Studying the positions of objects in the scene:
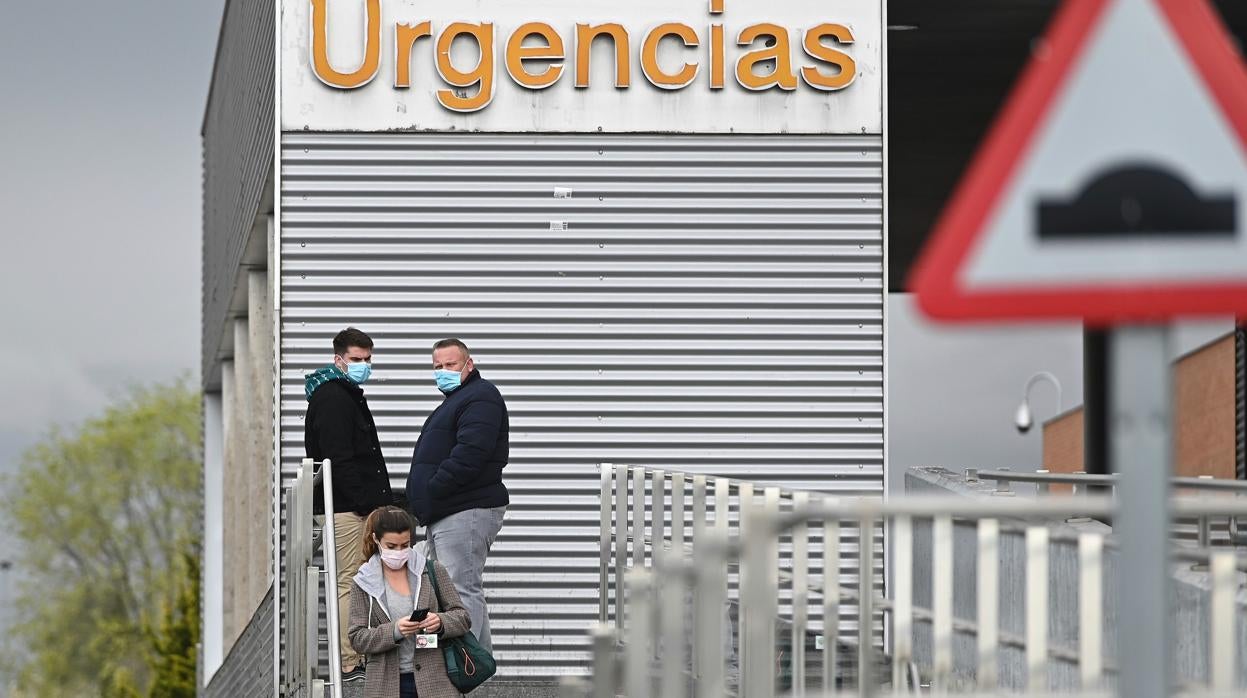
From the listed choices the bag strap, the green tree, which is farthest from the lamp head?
the green tree

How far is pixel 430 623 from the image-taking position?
8.80 meters

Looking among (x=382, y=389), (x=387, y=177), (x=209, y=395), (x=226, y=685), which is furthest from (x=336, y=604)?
(x=209, y=395)

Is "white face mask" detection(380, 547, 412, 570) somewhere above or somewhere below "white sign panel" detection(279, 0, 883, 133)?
below

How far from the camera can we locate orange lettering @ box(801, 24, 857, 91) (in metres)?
12.6

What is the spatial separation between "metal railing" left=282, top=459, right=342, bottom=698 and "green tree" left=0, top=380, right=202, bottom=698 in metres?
51.8

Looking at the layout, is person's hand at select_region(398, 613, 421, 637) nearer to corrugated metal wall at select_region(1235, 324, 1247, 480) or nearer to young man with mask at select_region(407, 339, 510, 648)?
young man with mask at select_region(407, 339, 510, 648)

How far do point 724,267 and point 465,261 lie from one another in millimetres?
1635

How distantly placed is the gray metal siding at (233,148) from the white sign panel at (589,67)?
98 centimetres

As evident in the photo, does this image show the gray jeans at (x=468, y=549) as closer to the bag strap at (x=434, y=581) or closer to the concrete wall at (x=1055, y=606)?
the bag strap at (x=434, y=581)

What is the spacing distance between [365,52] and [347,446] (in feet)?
9.45

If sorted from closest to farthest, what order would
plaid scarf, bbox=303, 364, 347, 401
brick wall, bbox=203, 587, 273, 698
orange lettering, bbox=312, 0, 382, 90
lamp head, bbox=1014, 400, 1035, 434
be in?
1. plaid scarf, bbox=303, 364, 347, 401
2. orange lettering, bbox=312, 0, 382, 90
3. brick wall, bbox=203, 587, 273, 698
4. lamp head, bbox=1014, 400, 1035, 434

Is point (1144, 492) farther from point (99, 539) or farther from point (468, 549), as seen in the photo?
point (99, 539)

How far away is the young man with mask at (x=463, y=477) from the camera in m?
10.3

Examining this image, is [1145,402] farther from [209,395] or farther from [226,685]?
[209,395]
